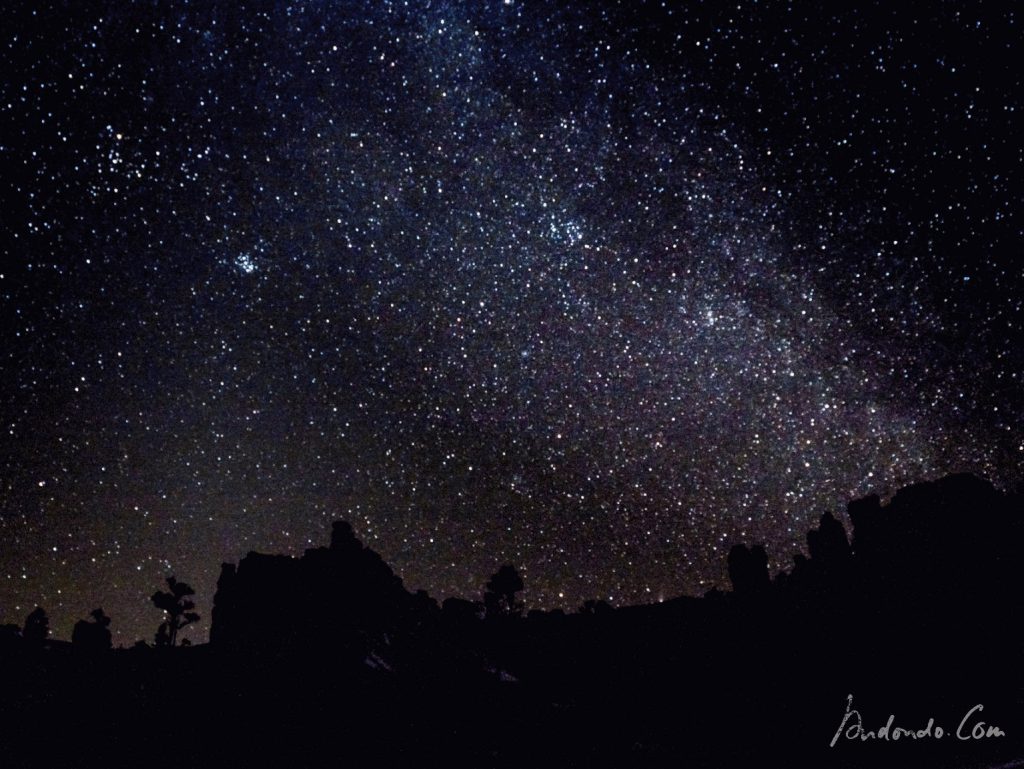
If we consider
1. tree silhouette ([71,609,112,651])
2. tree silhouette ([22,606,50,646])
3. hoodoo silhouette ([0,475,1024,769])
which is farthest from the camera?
tree silhouette ([22,606,50,646])

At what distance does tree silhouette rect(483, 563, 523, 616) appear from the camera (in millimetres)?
39750

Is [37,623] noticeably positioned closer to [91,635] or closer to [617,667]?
[91,635]

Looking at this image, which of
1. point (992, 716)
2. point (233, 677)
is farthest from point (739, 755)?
point (233, 677)

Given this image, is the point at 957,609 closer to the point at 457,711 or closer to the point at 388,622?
the point at 457,711

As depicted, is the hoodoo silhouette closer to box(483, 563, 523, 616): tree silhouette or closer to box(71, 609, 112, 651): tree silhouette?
box(71, 609, 112, 651): tree silhouette

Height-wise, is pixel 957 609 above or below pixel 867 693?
above

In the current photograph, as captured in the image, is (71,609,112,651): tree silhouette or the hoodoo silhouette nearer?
the hoodoo silhouette

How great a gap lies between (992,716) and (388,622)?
1763 cm

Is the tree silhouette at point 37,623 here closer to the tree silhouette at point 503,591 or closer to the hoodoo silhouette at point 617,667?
the hoodoo silhouette at point 617,667

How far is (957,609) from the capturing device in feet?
64.7

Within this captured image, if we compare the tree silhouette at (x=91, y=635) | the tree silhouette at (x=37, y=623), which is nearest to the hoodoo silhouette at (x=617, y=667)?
the tree silhouette at (x=91, y=635)

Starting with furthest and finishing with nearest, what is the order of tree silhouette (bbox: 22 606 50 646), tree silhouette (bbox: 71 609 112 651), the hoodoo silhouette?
tree silhouette (bbox: 22 606 50 646), tree silhouette (bbox: 71 609 112 651), the hoodoo silhouette

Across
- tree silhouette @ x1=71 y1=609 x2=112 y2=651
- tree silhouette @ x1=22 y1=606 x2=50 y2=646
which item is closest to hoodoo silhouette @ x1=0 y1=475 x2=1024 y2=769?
tree silhouette @ x1=71 y1=609 x2=112 y2=651

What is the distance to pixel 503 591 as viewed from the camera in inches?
1592
